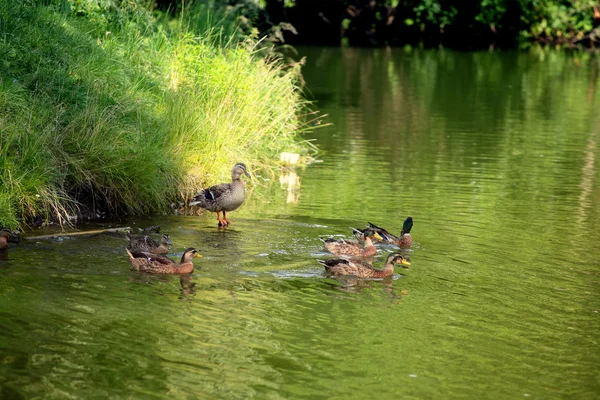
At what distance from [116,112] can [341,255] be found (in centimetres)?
500

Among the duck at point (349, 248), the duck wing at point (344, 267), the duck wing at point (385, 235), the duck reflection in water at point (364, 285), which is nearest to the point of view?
the duck reflection in water at point (364, 285)

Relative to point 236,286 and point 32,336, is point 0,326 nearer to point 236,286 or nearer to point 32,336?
point 32,336

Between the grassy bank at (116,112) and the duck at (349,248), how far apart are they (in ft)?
11.5

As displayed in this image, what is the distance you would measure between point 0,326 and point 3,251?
2.77 meters

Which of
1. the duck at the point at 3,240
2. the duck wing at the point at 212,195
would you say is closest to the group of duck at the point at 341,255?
the duck at the point at 3,240

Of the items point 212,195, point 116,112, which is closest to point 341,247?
point 212,195

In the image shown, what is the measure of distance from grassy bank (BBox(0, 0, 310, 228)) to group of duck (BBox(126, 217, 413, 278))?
6.58 ft

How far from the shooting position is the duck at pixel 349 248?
43.5 ft

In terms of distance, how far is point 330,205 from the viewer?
55.8 ft

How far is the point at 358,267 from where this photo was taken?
1245 cm

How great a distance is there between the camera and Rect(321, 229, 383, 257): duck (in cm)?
1327

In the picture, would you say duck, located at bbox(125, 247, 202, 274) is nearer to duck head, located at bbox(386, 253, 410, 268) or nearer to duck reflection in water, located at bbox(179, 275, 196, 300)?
duck reflection in water, located at bbox(179, 275, 196, 300)

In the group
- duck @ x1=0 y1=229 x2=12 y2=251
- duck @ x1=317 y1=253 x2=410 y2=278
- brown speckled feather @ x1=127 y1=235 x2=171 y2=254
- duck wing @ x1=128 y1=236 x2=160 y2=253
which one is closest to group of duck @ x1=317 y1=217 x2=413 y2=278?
duck @ x1=317 y1=253 x2=410 y2=278

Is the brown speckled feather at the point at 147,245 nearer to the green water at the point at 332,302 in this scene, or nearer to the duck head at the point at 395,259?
the green water at the point at 332,302
